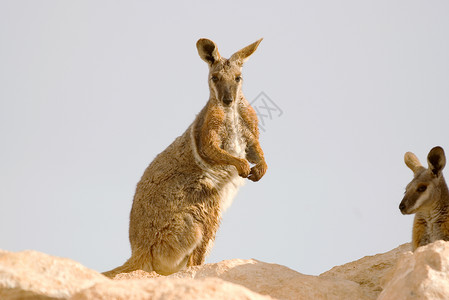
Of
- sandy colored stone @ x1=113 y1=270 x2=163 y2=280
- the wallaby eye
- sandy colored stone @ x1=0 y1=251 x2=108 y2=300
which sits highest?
the wallaby eye

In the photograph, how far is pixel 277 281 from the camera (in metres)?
6.88

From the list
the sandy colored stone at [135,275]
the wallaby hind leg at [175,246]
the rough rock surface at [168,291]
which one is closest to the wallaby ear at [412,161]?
the wallaby hind leg at [175,246]

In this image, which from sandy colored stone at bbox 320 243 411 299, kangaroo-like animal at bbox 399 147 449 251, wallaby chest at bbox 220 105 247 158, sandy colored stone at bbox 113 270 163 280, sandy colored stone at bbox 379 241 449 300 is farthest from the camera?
wallaby chest at bbox 220 105 247 158

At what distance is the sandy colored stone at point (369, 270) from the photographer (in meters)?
7.39

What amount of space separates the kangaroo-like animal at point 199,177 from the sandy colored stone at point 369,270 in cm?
174

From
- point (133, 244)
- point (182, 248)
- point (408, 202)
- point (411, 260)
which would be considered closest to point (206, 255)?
point (182, 248)

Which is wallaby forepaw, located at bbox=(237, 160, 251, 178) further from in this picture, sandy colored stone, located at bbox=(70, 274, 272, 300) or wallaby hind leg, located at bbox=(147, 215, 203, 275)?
sandy colored stone, located at bbox=(70, 274, 272, 300)

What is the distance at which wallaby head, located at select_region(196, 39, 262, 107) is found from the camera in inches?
359

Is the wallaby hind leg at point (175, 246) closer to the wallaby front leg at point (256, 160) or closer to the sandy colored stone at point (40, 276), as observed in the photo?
the wallaby front leg at point (256, 160)

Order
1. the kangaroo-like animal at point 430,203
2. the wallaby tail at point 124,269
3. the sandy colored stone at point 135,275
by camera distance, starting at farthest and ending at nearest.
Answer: the wallaby tail at point 124,269, the sandy colored stone at point 135,275, the kangaroo-like animal at point 430,203

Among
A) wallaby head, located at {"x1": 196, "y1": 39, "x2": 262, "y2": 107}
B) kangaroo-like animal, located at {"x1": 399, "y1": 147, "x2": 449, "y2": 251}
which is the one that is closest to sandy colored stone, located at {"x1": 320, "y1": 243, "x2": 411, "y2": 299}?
kangaroo-like animal, located at {"x1": 399, "y1": 147, "x2": 449, "y2": 251}

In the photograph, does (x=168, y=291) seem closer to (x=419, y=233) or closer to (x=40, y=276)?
(x=40, y=276)

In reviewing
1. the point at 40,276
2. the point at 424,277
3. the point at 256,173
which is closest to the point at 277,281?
the point at 424,277

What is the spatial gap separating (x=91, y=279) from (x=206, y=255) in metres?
4.02
